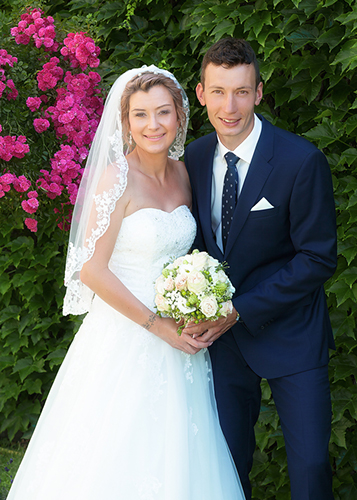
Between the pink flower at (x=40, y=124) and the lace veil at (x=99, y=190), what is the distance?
73 cm

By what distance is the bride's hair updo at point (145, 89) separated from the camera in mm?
2756

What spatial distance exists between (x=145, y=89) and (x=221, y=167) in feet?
1.86

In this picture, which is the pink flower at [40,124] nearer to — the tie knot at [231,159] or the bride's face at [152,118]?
the bride's face at [152,118]

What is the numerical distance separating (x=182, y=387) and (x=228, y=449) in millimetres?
443

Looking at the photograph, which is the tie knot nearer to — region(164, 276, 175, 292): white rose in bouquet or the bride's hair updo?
the bride's hair updo

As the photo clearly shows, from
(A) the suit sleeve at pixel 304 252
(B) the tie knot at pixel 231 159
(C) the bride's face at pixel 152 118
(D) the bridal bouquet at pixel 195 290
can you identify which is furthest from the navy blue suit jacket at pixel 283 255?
(C) the bride's face at pixel 152 118

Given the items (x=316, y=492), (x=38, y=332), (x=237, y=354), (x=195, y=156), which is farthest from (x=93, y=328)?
(x=38, y=332)

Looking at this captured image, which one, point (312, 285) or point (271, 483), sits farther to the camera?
point (271, 483)

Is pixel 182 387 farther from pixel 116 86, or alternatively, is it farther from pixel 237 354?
pixel 116 86

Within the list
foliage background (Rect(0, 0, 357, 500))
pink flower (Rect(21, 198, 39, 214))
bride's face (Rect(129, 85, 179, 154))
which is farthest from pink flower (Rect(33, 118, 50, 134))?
bride's face (Rect(129, 85, 179, 154))

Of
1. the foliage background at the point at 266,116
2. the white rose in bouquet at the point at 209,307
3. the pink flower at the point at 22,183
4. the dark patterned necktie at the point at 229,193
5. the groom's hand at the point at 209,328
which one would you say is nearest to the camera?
the white rose in bouquet at the point at 209,307

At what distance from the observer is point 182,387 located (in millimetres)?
2727

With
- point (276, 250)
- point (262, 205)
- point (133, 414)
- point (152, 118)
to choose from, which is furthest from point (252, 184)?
point (133, 414)

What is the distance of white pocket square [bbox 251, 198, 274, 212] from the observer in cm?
266
